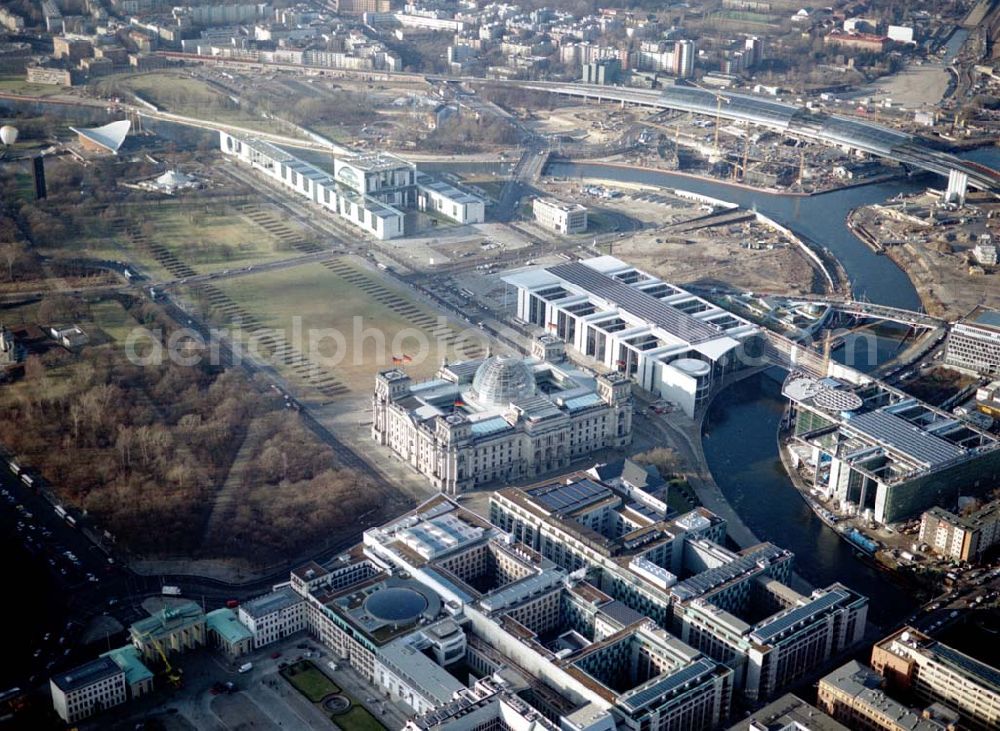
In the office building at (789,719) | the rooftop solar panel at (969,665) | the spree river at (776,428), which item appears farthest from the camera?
the spree river at (776,428)

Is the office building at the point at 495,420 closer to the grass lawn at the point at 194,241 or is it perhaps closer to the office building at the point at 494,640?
the office building at the point at 494,640

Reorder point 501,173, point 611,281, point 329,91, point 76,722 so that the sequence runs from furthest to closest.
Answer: point 329,91, point 501,173, point 611,281, point 76,722

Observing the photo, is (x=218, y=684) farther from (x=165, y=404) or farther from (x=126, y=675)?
(x=165, y=404)

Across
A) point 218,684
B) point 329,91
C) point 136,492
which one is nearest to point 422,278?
→ point 136,492

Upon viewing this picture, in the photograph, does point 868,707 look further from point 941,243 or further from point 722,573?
point 941,243

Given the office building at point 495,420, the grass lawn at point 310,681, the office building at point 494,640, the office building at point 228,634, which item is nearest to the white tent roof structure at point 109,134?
the office building at point 495,420

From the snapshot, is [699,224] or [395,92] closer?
[699,224]
